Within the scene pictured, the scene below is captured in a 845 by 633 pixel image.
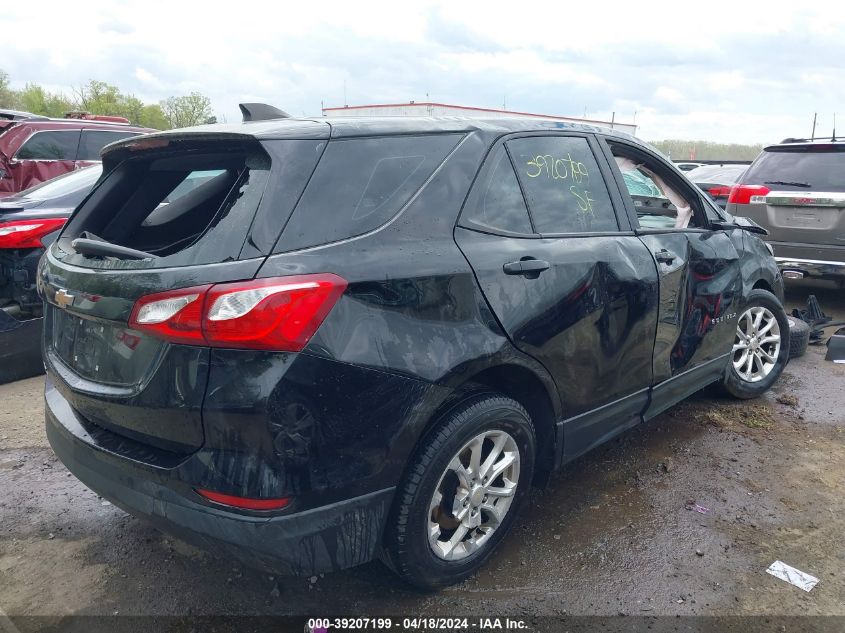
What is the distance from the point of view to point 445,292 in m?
2.30

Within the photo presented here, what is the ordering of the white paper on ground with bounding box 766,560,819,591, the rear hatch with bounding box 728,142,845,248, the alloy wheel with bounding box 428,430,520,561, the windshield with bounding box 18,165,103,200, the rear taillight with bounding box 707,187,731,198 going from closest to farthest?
the alloy wheel with bounding box 428,430,520,561 < the white paper on ground with bounding box 766,560,819,591 < the windshield with bounding box 18,165,103,200 < the rear hatch with bounding box 728,142,845,248 < the rear taillight with bounding box 707,187,731,198

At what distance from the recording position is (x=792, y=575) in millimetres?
2666

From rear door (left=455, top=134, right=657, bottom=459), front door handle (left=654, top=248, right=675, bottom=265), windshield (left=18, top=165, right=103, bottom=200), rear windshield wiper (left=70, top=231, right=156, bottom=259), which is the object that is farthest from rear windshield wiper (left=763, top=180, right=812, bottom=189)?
rear windshield wiper (left=70, top=231, right=156, bottom=259)

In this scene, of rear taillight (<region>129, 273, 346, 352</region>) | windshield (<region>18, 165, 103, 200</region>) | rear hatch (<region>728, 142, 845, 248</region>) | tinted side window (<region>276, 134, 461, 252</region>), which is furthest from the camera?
rear hatch (<region>728, 142, 845, 248</region>)

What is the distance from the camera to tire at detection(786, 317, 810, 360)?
533cm

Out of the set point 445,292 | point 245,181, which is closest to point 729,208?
point 445,292

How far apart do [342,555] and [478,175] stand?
4.81ft

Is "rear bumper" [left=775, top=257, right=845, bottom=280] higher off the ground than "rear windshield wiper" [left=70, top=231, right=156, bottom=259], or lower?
lower

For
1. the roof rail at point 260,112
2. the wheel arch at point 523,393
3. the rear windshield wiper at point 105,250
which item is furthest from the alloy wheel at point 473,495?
the roof rail at point 260,112

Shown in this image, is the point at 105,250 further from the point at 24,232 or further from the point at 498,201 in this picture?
the point at 24,232

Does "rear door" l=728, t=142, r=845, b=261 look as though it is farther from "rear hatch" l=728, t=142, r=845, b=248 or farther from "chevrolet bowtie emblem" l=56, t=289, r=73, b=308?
"chevrolet bowtie emblem" l=56, t=289, r=73, b=308

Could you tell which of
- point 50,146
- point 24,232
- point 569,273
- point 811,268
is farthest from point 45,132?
point 811,268

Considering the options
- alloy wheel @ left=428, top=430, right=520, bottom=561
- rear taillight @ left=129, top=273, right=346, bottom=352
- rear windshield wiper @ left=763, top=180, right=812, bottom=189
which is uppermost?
rear windshield wiper @ left=763, top=180, right=812, bottom=189

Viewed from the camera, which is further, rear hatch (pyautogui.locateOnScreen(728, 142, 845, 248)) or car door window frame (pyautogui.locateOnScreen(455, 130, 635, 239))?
rear hatch (pyautogui.locateOnScreen(728, 142, 845, 248))
